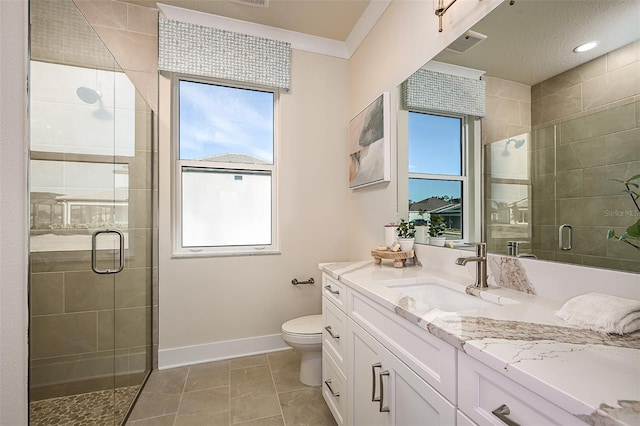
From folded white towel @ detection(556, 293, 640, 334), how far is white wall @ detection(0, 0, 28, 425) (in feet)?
5.31

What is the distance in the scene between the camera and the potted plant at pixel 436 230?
1573 millimetres

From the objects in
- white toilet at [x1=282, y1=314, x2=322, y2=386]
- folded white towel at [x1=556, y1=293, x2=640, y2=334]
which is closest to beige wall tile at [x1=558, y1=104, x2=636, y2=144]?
folded white towel at [x1=556, y1=293, x2=640, y2=334]

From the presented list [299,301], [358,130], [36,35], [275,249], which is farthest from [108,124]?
[299,301]

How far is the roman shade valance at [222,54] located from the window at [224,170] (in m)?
0.17

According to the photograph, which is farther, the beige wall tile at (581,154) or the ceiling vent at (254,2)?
the ceiling vent at (254,2)

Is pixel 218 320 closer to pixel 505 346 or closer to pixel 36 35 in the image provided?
pixel 36 35

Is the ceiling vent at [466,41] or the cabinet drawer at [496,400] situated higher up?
the ceiling vent at [466,41]

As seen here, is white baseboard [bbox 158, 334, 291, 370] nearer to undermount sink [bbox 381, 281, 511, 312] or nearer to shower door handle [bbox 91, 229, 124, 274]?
shower door handle [bbox 91, 229, 124, 274]

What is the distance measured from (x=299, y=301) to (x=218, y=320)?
0.70 metres

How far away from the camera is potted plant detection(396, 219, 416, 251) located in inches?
67.8

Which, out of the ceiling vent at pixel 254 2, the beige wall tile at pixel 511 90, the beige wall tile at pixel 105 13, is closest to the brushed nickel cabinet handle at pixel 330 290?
the beige wall tile at pixel 511 90

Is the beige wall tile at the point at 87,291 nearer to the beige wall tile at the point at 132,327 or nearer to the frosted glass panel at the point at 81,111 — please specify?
the beige wall tile at the point at 132,327

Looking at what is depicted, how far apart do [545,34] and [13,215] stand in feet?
6.26

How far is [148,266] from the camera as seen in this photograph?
2111 mm
